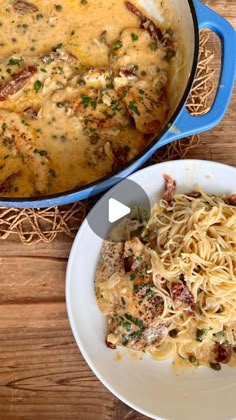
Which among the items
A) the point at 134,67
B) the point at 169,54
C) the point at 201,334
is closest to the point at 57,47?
the point at 134,67

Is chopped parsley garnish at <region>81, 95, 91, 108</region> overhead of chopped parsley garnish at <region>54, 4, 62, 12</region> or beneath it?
beneath

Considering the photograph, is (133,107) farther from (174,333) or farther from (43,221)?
(174,333)

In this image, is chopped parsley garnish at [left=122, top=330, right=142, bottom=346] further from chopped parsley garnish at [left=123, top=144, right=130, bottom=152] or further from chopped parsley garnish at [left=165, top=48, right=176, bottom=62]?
chopped parsley garnish at [left=165, top=48, right=176, bottom=62]

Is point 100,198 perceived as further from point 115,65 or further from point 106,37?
point 106,37

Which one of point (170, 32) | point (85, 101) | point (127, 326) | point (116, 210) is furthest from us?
point (170, 32)

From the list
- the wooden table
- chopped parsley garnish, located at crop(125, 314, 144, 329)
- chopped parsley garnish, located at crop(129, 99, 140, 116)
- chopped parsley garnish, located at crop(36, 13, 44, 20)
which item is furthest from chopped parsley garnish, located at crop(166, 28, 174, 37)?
chopped parsley garnish, located at crop(125, 314, 144, 329)

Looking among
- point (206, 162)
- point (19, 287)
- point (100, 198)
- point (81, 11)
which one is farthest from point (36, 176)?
point (81, 11)

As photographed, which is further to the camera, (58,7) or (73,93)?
(58,7)
